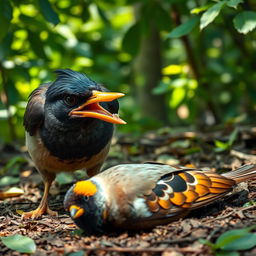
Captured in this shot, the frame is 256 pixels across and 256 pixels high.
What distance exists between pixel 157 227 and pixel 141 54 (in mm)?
6418

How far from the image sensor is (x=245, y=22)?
529 centimetres

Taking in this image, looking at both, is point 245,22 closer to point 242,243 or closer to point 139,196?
point 139,196

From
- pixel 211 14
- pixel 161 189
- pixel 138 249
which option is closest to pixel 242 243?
pixel 138 249

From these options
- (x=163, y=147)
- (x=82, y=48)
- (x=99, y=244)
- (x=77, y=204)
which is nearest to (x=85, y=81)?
(x=77, y=204)

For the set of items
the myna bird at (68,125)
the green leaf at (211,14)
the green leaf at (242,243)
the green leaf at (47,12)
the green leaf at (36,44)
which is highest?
the green leaf at (47,12)

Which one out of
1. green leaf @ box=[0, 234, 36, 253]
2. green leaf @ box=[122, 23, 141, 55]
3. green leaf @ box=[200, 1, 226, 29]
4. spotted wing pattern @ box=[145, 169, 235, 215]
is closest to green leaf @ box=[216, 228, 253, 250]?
spotted wing pattern @ box=[145, 169, 235, 215]

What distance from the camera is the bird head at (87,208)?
397cm

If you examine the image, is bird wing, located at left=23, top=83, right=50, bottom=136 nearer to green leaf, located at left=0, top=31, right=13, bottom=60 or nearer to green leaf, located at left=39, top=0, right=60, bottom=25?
green leaf, located at left=39, top=0, right=60, bottom=25

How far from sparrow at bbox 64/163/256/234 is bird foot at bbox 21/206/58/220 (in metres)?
1.09

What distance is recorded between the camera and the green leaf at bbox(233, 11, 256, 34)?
205 inches

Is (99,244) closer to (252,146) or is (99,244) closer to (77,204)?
(77,204)

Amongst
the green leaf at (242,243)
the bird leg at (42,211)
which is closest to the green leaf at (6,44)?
the bird leg at (42,211)

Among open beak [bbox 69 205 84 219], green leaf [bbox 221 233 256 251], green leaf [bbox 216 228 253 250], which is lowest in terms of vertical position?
green leaf [bbox 221 233 256 251]

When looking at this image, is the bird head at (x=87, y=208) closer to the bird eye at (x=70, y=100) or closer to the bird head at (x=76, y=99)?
the bird head at (x=76, y=99)
